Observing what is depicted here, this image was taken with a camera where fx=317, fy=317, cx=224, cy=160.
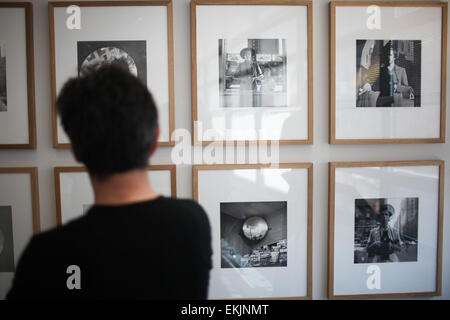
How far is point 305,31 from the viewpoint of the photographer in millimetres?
1245

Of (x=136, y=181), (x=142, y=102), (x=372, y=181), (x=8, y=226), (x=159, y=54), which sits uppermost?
(x=159, y=54)

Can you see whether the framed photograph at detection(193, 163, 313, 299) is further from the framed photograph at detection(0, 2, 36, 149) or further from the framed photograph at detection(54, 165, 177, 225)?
Result: the framed photograph at detection(0, 2, 36, 149)

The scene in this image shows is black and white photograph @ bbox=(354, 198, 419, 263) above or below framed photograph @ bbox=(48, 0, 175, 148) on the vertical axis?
below

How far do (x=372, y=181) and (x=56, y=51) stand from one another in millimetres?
1346

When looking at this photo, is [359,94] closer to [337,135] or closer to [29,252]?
[337,135]

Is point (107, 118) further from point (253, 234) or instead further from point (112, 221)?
point (253, 234)

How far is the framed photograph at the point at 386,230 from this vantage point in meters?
1.29

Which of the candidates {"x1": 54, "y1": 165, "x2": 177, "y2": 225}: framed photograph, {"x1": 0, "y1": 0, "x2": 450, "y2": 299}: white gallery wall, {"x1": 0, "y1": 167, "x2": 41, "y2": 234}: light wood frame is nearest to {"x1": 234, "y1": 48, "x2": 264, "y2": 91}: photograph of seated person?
{"x1": 0, "y1": 0, "x2": 450, "y2": 299}: white gallery wall

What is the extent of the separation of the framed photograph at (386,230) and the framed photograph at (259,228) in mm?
121

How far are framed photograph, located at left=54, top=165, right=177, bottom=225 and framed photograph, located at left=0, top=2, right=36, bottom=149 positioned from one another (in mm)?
176

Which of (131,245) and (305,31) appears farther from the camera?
(305,31)

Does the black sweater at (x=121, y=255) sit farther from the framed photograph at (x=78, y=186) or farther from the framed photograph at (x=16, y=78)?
the framed photograph at (x=16, y=78)

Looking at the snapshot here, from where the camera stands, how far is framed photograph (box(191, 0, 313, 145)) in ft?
4.02

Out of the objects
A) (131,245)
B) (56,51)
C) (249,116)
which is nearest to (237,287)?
(249,116)
